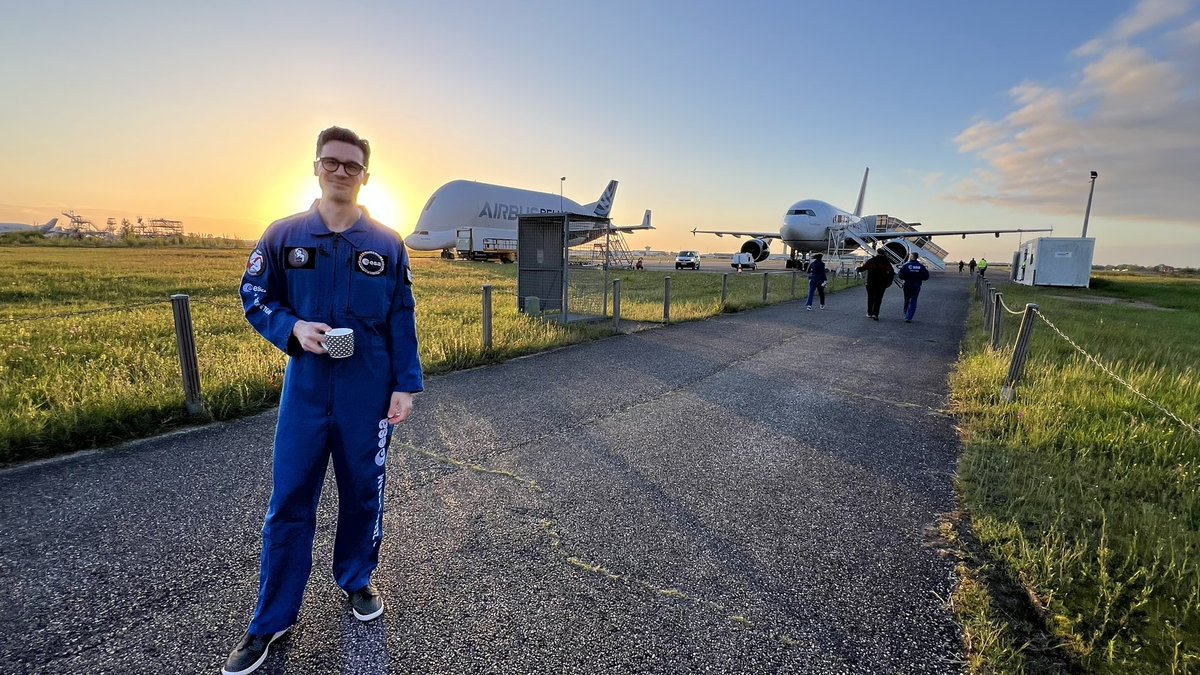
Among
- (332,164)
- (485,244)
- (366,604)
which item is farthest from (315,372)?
(485,244)

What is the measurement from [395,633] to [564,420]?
119 inches

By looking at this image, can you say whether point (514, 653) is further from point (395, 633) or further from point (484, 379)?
point (484, 379)

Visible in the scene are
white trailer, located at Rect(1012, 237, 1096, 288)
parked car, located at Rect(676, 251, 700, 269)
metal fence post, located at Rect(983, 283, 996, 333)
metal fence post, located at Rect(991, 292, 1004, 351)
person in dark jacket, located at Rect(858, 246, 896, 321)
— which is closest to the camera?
metal fence post, located at Rect(991, 292, 1004, 351)

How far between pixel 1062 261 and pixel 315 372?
124 feet

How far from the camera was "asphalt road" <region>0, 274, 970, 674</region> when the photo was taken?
2246mm

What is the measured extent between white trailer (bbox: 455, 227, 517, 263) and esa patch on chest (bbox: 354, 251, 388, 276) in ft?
151

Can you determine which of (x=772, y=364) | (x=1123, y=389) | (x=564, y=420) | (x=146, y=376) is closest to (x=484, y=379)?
(x=564, y=420)

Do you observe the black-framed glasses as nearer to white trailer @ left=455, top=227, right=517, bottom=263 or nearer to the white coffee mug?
the white coffee mug

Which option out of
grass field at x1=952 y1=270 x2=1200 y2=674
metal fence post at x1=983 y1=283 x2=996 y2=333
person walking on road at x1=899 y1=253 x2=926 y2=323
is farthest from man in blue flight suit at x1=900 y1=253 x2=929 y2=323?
grass field at x1=952 y1=270 x2=1200 y2=674

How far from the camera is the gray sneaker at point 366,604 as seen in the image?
2.41 m

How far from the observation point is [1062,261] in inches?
1136

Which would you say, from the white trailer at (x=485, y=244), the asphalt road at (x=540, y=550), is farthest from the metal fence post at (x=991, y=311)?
the white trailer at (x=485, y=244)

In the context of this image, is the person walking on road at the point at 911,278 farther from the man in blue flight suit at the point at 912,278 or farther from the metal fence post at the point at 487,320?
the metal fence post at the point at 487,320

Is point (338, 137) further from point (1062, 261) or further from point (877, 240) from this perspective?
point (877, 240)
